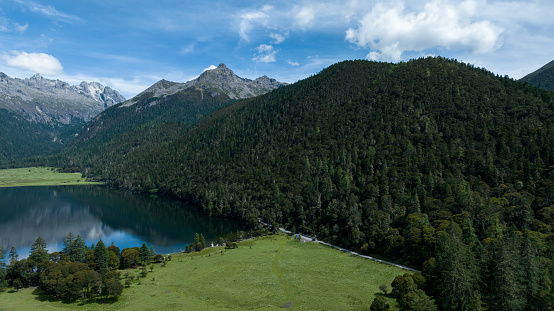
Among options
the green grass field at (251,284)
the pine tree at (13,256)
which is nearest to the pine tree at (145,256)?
the green grass field at (251,284)

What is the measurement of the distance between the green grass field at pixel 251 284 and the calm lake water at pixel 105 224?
3480cm

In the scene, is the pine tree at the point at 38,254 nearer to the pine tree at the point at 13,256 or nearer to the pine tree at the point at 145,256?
the pine tree at the point at 13,256

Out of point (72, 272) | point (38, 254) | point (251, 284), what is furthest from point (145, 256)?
point (251, 284)

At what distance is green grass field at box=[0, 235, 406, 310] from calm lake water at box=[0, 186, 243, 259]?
3480 cm

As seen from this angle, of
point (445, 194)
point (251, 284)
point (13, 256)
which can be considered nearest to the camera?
point (251, 284)

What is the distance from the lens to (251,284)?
7062 cm

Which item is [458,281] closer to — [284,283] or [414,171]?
[284,283]

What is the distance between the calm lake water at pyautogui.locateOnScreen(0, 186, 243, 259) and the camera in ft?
401

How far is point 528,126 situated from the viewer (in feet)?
481

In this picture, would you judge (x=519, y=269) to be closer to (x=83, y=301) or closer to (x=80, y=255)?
(x=83, y=301)

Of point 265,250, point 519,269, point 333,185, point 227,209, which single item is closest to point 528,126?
point 333,185

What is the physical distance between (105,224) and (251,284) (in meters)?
118

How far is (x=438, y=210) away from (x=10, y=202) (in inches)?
9873

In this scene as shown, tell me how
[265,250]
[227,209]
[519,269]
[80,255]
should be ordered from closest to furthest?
[519,269]
[80,255]
[265,250]
[227,209]
